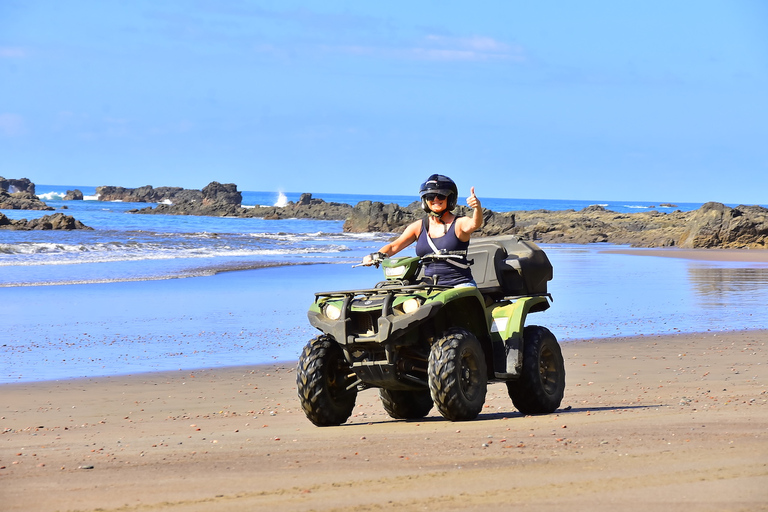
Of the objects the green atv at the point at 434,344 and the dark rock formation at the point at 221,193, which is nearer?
the green atv at the point at 434,344

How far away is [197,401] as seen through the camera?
372 inches

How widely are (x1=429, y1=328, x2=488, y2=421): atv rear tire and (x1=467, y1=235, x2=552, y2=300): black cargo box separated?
101 centimetres

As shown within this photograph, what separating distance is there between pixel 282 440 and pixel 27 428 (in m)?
2.73

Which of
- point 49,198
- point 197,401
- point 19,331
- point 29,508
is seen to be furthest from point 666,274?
point 49,198

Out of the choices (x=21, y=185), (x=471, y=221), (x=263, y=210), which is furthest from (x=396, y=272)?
(x=21, y=185)

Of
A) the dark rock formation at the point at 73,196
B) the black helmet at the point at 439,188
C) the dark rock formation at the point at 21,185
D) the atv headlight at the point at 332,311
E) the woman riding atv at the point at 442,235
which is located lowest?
the atv headlight at the point at 332,311

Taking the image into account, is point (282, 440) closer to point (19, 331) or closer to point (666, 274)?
point (19, 331)

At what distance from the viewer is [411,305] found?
693 centimetres

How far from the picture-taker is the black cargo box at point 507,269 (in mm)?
8172

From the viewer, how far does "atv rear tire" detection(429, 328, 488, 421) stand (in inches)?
272

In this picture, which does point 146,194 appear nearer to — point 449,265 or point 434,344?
point 449,265

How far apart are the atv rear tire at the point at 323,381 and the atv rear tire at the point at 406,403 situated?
672mm

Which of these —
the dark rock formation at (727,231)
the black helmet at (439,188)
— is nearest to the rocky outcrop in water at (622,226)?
the dark rock formation at (727,231)

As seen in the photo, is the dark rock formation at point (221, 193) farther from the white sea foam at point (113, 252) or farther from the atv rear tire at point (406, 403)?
the atv rear tire at point (406, 403)
